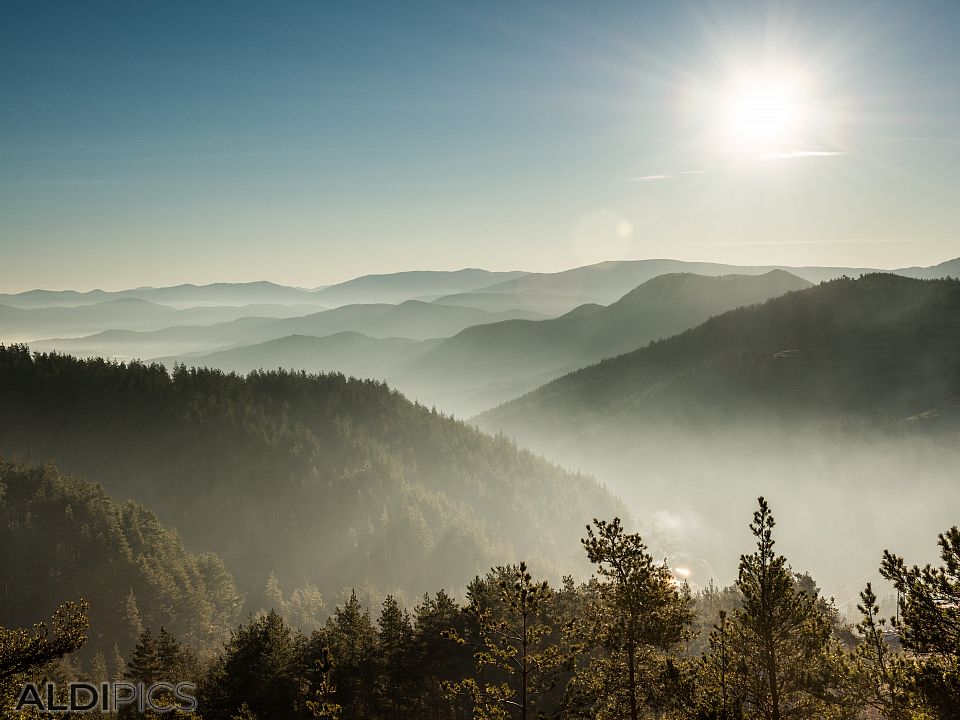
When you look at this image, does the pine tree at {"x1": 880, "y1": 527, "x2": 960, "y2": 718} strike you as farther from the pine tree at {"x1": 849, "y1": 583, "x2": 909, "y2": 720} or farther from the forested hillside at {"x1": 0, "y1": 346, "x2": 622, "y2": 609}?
the forested hillside at {"x1": 0, "y1": 346, "x2": 622, "y2": 609}

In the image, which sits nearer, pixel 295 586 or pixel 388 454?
pixel 295 586

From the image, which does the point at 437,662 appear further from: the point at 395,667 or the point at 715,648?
the point at 715,648

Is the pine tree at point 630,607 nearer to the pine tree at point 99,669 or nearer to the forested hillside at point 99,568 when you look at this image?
the pine tree at point 99,669

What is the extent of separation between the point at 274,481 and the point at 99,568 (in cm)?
6408

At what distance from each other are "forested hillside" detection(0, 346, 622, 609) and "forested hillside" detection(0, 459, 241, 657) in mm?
31641

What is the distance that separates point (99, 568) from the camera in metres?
112

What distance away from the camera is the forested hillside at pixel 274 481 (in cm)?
15500

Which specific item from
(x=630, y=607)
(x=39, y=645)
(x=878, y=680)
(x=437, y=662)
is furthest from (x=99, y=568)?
(x=878, y=680)

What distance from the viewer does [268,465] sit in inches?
7003

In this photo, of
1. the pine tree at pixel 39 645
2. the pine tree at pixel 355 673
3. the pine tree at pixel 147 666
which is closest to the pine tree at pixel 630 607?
the pine tree at pixel 39 645

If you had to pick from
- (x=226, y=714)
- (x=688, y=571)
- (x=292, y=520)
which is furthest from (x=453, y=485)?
(x=226, y=714)

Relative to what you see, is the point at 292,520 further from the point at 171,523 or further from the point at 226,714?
the point at 226,714

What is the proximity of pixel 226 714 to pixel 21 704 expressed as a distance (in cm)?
2859

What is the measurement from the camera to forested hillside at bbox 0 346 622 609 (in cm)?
15500
